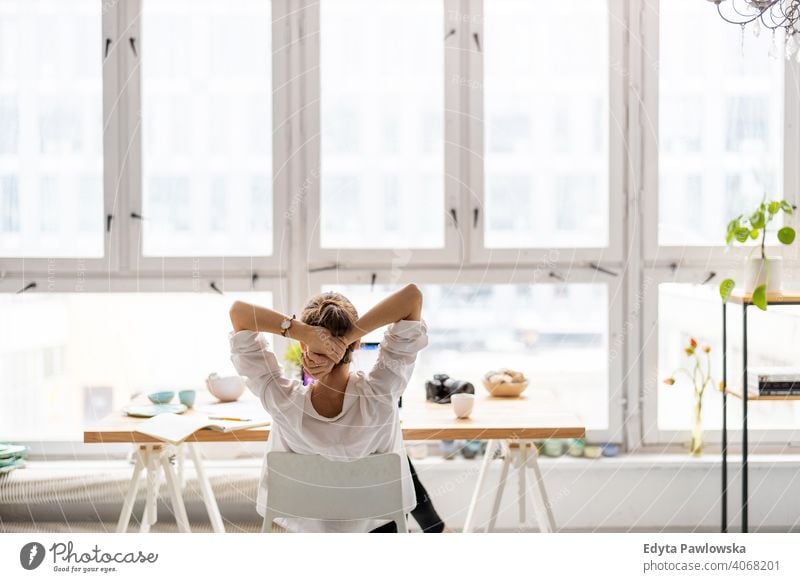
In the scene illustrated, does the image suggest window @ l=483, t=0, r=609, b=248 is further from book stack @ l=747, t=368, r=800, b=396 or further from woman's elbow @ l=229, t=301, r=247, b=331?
woman's elbow @ l=229, t=301, r=247, b=331

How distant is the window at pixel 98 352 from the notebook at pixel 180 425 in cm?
60

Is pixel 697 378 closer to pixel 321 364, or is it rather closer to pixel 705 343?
pixel 705 343

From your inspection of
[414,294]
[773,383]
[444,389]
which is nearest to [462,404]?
[444,389]

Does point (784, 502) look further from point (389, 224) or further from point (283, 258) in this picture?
point (283, 258)

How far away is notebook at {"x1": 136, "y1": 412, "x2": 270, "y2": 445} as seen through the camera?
2.06 meters

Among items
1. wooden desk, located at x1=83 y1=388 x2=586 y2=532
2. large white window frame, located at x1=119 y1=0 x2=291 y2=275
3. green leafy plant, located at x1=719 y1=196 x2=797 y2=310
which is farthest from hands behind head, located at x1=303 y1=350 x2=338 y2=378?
green leafy plant, located at x1=719 y1=196 x2=797 y2=310

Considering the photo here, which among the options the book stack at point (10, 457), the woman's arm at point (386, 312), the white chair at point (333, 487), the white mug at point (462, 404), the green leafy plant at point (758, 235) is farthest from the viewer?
the book stack at point (10, 457)

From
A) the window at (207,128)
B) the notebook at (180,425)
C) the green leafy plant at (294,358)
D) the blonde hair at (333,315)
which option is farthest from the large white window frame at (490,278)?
the blonde hair at (333,315)

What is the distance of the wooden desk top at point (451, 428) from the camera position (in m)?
2.09

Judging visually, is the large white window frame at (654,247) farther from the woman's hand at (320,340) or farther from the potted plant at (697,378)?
the woman's hand at (320,340)

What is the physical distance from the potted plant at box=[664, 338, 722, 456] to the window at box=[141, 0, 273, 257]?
4.36 feet

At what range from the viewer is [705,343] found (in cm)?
280

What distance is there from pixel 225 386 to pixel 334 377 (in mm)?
707
